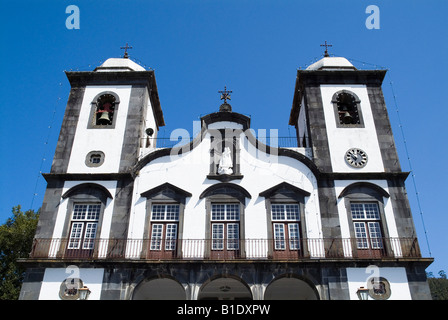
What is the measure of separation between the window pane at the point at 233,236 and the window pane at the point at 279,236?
1.52m

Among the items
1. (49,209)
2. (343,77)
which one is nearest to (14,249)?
(49,209)

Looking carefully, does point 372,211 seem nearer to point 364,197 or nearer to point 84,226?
point 364,197

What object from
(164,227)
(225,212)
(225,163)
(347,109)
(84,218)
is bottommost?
(164,227)

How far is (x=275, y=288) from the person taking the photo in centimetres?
1859

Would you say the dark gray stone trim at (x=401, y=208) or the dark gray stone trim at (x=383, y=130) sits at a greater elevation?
the dark gray stone trim at (x=383, y=130)

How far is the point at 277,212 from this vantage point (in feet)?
60.1

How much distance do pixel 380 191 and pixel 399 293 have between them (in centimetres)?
421

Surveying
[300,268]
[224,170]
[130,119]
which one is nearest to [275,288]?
[300,268]

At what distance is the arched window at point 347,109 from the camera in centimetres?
2059

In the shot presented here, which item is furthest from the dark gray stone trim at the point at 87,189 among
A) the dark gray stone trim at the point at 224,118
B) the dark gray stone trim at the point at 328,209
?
the dark gray stone trim at the point at 328,209

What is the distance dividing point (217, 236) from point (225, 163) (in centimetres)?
326

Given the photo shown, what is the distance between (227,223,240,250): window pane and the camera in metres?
17.5

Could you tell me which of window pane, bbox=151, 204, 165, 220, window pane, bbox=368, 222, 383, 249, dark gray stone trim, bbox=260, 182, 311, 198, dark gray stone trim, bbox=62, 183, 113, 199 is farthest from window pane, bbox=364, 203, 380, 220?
dark gray stone trim, bbox=62, 183, 113, 199

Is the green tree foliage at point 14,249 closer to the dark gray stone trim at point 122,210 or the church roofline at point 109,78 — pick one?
the church roofline at point 109,78
